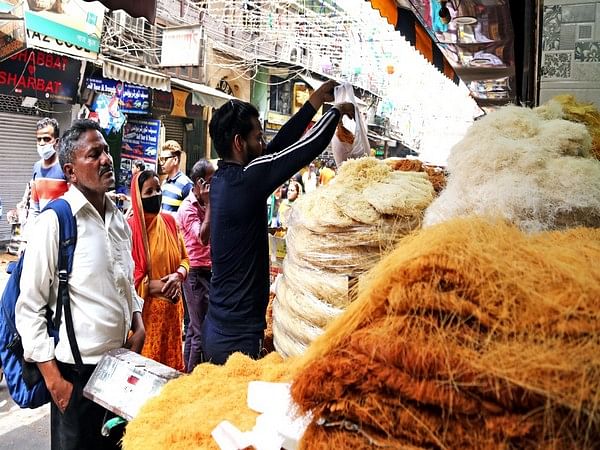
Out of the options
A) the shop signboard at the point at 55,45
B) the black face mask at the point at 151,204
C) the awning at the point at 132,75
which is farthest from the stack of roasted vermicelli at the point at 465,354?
the awning at the point at 132,75

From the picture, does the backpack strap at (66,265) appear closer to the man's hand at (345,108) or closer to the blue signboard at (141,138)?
the man's hand at (345,108)

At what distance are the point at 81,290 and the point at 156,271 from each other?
1760 mm

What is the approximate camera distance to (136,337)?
2510 millimetres

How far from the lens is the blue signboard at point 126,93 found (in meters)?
10.6

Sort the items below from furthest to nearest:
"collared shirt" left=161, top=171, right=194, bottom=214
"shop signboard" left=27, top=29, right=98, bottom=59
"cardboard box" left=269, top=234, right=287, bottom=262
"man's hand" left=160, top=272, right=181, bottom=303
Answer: "shop signboard" left=27, top=29, right=98, bottom=59 → "collared shirt" left=161, top=171, right=194, bottom=214 → "cardboard box" left=269, top=234, right=287, bottom=262 → "man's hand" left=160, top=272, right=181, bottom=303

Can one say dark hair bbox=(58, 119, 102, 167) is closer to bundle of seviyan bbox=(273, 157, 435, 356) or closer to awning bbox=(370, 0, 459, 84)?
bundle of seviyan bbox=(273, 157, 435, 356)

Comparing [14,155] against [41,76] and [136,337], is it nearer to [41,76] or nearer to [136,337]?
[41,76]

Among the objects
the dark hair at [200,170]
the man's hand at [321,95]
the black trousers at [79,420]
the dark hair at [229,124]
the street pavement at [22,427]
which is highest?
the man's hand at [321,95]

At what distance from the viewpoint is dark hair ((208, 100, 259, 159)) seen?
2.22 meters

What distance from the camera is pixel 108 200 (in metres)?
2.53

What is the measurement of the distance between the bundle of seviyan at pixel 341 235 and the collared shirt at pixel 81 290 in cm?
106

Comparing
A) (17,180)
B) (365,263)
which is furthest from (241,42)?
(365,263)

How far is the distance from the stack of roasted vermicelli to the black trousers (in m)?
1.81

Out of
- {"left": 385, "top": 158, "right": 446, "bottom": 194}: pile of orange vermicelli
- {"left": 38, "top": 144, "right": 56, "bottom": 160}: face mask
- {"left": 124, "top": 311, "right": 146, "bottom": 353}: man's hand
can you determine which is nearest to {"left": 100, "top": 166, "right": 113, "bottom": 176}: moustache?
{"left": 124, "top": 311, "right": 146, "bottom": 353}: man's hand
